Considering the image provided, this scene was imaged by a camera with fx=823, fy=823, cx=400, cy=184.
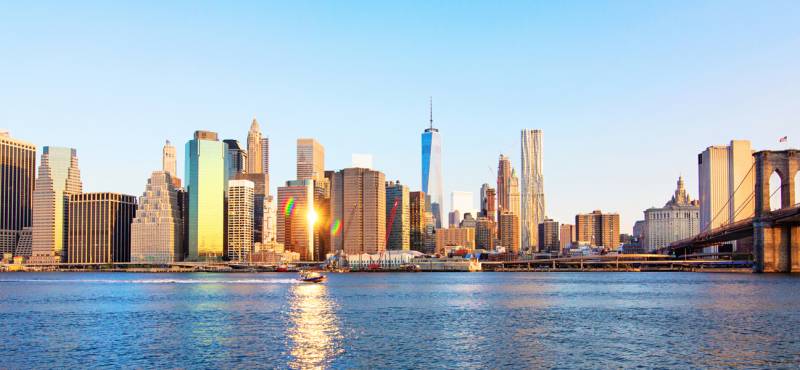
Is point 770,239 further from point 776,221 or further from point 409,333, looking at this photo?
point 409,333

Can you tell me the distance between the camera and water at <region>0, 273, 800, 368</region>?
50312 mm

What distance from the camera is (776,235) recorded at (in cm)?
15850

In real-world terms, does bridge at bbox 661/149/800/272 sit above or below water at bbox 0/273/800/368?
above

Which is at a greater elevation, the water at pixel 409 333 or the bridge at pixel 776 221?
the bridge at pixel 776 221

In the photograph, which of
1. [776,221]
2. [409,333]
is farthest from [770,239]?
[409,333]

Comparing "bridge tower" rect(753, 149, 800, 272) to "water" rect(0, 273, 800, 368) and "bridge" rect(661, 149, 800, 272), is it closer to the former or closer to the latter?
"bridge" rect(661, 149, 800, 272)

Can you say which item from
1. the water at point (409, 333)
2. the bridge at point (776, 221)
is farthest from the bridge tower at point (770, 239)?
the water at point (409, 333)

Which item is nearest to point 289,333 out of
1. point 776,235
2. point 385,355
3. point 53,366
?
point 385,355

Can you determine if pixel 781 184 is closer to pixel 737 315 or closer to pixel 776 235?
pixel 776 235

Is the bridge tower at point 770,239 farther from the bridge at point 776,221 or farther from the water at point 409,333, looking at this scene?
the water at point 409,333

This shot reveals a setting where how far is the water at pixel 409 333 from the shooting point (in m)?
50.3

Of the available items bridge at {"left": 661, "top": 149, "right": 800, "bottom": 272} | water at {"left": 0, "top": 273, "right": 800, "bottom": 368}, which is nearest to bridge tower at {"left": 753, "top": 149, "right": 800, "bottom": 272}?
bridge at {"left": 661, "top": 149, "right": 800, "bottom": 272}

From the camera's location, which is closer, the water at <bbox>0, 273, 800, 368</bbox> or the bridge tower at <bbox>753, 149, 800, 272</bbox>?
the water at <bbox>0, 273, 800, 368</bbox>

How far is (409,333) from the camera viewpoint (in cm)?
6400
